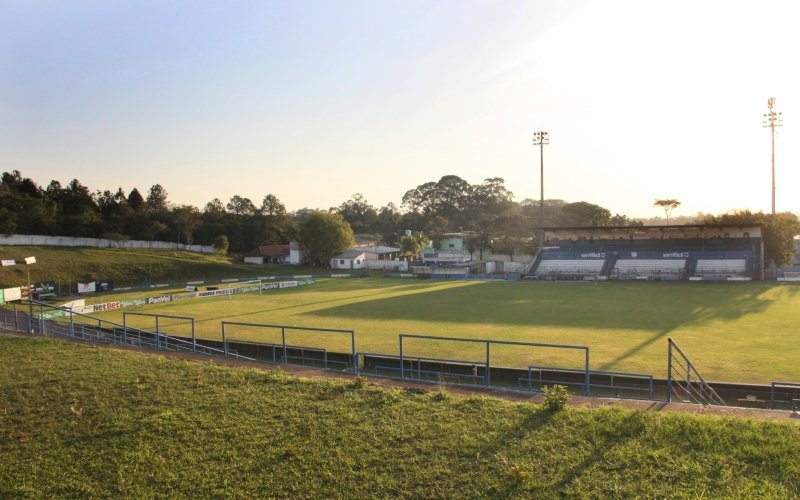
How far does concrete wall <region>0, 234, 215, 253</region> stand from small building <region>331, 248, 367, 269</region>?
20850 mm

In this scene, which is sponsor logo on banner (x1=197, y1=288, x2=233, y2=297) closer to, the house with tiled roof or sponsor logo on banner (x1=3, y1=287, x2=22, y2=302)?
sponsor logo on banner (x1=3, y1=287, x2=22, y2=302)

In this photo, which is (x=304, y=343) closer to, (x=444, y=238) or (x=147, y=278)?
(x=147, y=278)

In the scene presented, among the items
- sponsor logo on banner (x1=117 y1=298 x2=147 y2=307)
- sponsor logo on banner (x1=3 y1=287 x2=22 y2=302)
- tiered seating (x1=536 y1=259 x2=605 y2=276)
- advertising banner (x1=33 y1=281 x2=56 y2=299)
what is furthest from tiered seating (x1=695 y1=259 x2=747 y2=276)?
advertising banner (x1=33 y1=281 x2=56 y2=299)

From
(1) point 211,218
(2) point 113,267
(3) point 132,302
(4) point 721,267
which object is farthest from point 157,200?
(4) point 721,267

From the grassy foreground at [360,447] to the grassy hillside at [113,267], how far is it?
46.8 meters

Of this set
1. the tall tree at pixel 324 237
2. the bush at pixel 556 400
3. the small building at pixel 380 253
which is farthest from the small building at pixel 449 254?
the bush at pixel 556 400

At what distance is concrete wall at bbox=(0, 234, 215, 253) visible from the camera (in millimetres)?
60950

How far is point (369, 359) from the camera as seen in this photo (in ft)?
57.9

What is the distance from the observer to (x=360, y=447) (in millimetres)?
7000

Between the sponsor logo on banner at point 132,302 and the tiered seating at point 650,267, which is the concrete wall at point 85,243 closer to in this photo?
the sponsor logo on banner at point 132,302

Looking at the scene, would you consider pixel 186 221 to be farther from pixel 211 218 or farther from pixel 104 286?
pixel 104 286

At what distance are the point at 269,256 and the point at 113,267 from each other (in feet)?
87.0

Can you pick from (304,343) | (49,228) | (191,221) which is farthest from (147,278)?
(304,343)

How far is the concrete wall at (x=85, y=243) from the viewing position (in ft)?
200
